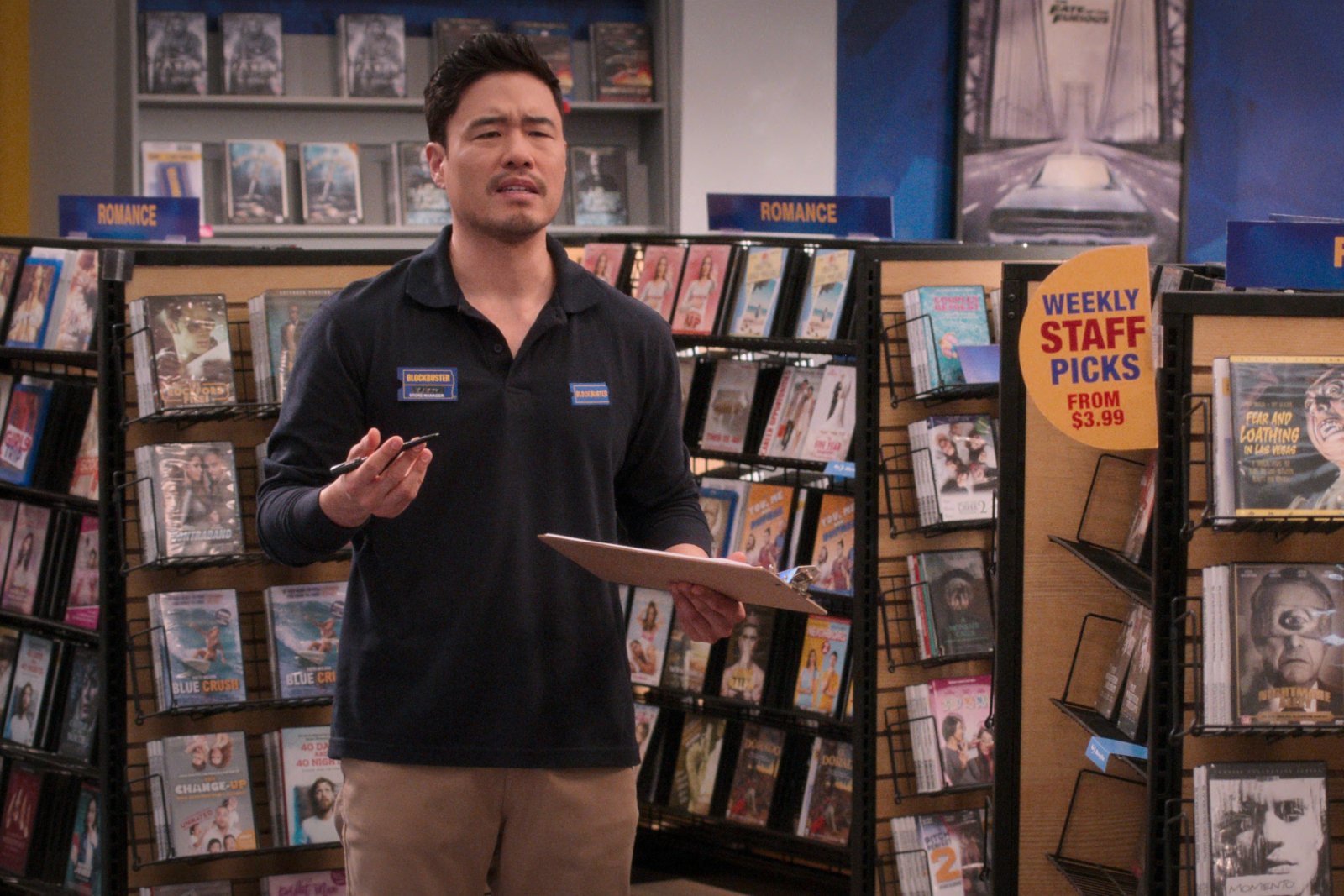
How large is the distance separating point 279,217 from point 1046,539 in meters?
4.91

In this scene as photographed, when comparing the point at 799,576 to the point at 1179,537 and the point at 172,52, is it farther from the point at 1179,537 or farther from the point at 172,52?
the point at 172,52

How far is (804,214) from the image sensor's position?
4461 mm

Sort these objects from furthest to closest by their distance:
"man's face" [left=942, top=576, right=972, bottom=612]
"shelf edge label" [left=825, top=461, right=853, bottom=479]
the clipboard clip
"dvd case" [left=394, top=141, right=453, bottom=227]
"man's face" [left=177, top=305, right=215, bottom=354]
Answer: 1. "dvd case" [left=394, top=141, right=453, bottom=227]
2. "shelf edge label" [left=825, top=461, right=853, bottom=479]
3. "man's face" [left=942, top=576, right=972, bottom=612]
4. "man's face" [left=177, top=305, right=215, bottom=354]
5. the clipboard clip

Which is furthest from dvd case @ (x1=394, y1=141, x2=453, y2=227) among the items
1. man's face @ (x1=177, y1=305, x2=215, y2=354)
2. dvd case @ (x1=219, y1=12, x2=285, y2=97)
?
man's face @ (x1=177, y1=305, x2=215, y2=354)

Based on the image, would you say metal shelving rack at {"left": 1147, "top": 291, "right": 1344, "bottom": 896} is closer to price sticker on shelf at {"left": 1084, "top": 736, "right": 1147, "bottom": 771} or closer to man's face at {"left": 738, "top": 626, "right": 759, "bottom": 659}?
price sticker on shelf at {"left": 1084, "top": 736, "right": 1147, "bottom": 771}

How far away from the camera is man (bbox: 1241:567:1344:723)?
2166 mm

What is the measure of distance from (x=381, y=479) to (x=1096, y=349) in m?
1.16

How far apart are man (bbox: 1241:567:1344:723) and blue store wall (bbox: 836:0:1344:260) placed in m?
5.55

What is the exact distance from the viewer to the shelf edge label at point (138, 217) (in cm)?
453

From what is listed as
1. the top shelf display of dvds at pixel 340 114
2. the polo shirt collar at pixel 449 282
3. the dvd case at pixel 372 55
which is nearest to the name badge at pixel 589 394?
the polo shirt collar at pixel 449 282

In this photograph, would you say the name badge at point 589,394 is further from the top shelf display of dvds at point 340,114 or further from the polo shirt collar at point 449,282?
the top shelf display of dvds at point 340,114

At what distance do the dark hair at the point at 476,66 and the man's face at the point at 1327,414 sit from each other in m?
1.15

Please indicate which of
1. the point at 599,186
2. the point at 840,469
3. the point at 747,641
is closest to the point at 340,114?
the point at 599,186

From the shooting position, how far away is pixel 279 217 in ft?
22.4
